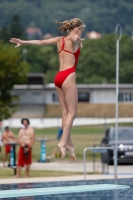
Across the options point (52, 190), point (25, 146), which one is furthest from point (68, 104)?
point (25, 146)

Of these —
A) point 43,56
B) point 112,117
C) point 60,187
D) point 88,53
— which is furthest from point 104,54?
point 60,187

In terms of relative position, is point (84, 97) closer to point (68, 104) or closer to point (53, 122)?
point (53, 122)

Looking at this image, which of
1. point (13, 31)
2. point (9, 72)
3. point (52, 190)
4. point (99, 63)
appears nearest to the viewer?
point (52, 190)

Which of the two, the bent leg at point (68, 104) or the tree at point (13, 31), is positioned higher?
the bent leg at point (68, 104)

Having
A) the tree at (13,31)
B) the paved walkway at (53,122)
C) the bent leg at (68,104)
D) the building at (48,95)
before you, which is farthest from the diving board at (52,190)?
the tree at (13,31)

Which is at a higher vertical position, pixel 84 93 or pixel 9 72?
pixel 9 72

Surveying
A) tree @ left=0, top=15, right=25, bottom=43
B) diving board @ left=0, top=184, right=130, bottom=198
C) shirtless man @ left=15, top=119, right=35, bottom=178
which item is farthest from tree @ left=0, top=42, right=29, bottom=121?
tree @ left=0, top=15, right=25, bottom=43

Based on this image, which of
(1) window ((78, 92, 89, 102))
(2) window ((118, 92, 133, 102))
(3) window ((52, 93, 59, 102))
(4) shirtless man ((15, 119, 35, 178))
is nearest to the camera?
(4) shirtless man ((15, 119, 35, 178))

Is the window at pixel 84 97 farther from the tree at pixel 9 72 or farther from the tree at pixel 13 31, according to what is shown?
the tree at pixel 9 72

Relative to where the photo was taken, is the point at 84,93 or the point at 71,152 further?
the point at 84,93

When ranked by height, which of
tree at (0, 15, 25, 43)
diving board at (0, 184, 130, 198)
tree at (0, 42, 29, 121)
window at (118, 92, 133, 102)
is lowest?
window at (118, 92, 133, 102)

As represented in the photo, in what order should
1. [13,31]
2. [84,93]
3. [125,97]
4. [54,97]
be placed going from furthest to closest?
[13,31], [84,93], [125,97], [54,97]

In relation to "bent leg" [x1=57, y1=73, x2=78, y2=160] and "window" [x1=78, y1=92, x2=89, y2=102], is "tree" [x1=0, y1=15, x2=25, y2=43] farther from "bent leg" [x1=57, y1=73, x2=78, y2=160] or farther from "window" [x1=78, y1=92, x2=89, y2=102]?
"bent leg" [x1=57, y1=73, x2=78, y2=160]

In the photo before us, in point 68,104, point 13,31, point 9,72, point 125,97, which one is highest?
point 68,104
